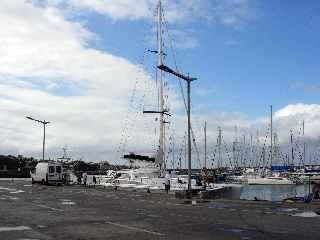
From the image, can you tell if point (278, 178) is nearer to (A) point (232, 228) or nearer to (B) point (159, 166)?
(B) point (159, 166)

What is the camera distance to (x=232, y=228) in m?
17.3

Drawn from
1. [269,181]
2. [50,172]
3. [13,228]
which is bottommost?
[269,181]

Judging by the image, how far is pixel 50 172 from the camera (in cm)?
5894

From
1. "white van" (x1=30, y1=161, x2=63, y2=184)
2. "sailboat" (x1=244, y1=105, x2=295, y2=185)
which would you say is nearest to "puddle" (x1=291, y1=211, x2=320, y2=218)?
"white van" (x1=30, y1=161, x2=63, y2=184)

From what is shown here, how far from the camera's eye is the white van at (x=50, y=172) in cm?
5878

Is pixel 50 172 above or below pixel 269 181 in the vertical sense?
above

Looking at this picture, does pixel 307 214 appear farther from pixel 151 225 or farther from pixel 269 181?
pixel 269 181

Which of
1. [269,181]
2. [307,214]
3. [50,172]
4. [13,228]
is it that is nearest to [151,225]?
[13,228]

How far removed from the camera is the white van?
5878 cm

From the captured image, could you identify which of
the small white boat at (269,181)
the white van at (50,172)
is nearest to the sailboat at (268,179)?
the small white boat at (269,181)

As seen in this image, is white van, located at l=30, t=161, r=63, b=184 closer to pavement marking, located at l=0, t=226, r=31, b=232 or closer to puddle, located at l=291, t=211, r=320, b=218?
puddle, located at l=291, t=211, r=320, b=218

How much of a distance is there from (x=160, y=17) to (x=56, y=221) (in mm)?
39979

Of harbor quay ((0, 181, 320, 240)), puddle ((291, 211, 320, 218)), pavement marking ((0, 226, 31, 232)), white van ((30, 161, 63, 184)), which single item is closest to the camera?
harbor quay ((0, 181, 320, 240))

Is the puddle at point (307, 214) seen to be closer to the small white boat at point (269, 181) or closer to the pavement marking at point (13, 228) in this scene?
the pavement marking at point (13, 228)
